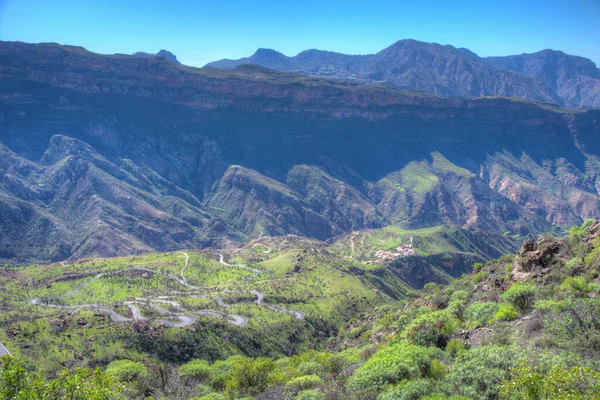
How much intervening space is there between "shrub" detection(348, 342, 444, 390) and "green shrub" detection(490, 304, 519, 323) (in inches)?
512

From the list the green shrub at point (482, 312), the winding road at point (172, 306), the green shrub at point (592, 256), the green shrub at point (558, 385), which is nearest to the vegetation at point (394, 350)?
the green shrub at point (558, 385)

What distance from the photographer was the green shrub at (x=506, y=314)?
172ft

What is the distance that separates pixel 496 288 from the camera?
69.6 metres

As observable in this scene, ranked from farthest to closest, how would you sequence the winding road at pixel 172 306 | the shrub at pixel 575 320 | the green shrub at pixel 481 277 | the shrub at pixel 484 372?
the winding road at pixel 172 306, the green shrub at pixel 481 277, the shrub at pixel 575 320, the shrub at pixel 484 372

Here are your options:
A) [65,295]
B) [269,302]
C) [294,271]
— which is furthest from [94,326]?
[294,271]

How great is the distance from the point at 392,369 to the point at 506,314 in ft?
63.5

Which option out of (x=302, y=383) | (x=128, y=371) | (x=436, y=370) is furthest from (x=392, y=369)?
(x=128, y=371)

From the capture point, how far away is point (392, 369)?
41344 mm

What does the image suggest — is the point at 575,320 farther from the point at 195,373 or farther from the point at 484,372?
the point at 195,373

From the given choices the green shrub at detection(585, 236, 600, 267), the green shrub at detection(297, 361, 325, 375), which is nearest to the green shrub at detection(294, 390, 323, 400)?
the green shrub at detection(297, 361, 325, 375)

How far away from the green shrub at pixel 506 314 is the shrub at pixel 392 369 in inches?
512

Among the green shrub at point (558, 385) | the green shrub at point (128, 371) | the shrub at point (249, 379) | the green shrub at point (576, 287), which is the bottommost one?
the green shrub at point (128, 371)

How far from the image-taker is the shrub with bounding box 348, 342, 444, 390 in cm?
4122

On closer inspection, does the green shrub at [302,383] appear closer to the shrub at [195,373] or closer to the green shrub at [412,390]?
the green shrub at [412,390]
